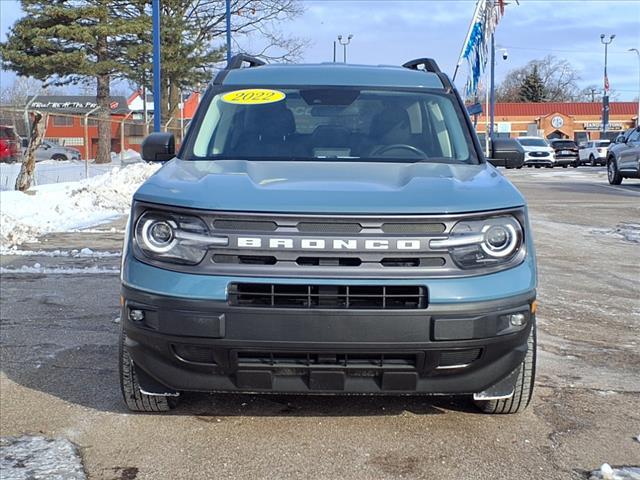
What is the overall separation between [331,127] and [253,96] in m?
0.56

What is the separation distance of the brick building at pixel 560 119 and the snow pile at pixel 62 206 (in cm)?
6218

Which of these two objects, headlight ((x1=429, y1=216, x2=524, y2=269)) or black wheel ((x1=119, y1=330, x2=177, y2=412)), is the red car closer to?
black wheel ((x1=119, y1=330, x2=177, y2=412))

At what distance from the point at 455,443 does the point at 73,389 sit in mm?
2211

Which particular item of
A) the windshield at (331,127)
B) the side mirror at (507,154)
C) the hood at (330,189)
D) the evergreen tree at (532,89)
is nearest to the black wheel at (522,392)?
the hood at (330,189)

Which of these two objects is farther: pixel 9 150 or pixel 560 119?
pixel 560 119

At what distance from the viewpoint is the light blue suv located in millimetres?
3209

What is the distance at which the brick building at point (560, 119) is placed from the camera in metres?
76.8

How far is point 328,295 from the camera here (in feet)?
10.6

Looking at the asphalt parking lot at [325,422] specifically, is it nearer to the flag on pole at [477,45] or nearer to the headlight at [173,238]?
the headlight at [173,238]

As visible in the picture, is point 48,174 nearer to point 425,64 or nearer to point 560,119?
point 425,64

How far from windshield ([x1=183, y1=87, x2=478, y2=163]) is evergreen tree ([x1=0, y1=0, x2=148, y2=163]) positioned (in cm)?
2991

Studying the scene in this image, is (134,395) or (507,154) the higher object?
(507,154)

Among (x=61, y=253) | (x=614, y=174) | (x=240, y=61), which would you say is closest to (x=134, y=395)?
(x=240, y=61)

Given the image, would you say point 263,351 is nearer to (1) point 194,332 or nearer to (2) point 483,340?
(1) point 194,332
